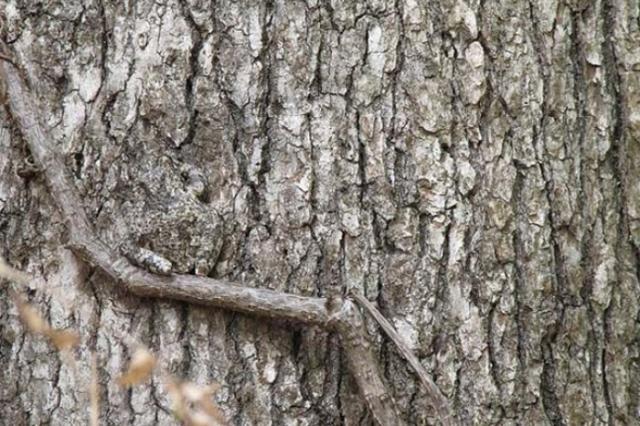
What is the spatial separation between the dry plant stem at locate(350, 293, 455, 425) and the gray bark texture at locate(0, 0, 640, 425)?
14 millimetres

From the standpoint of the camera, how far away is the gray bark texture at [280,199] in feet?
5.09

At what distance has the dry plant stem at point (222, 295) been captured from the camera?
153cm

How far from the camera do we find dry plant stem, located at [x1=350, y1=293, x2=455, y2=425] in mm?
1562

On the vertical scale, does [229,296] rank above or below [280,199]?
below

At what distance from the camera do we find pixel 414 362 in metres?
1.57

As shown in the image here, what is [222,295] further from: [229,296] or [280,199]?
[280,199]

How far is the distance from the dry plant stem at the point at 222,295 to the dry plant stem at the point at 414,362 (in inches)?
1.1

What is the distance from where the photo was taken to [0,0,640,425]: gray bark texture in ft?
5.09

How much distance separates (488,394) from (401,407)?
0.46 feet

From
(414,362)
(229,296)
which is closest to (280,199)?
(229,296)

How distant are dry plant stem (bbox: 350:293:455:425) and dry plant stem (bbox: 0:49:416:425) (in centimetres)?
3

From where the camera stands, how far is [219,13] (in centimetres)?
156

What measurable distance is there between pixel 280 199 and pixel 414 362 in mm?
321

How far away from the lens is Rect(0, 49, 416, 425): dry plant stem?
1.53 m
